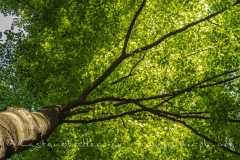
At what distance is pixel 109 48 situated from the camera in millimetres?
10438

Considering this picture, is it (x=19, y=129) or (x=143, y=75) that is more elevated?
(x=143, y=75)

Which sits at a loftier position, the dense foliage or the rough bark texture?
the dense foliage

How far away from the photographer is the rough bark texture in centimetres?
363

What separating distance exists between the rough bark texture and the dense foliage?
98.8 inches

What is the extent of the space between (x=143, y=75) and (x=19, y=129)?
6.06 m

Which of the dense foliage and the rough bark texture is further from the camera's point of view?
the dense foliage

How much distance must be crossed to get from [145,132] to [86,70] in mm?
3604

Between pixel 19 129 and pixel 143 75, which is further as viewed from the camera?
pixel 143 75

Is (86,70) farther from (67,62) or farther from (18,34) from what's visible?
(18,34)

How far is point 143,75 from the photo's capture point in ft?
31.2

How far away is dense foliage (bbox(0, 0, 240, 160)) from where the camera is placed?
8.22 meters

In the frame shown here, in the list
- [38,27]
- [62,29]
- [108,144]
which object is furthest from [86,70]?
[38,27]

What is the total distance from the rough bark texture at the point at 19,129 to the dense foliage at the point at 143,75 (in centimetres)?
251

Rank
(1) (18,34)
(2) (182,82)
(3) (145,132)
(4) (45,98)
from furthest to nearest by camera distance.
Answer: (1) (18,34) < (4) (45,98) < (3) (145,132) < (2) (182,82)
